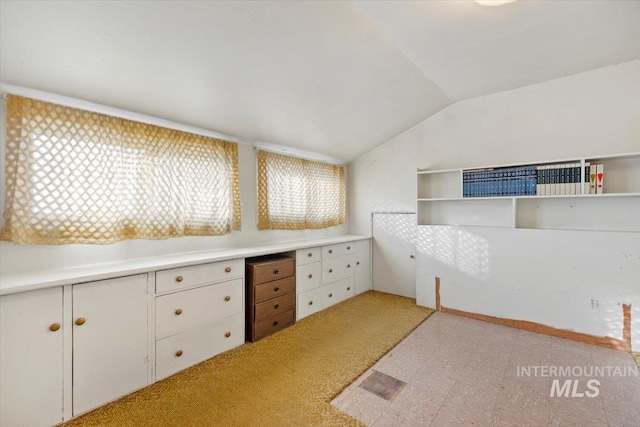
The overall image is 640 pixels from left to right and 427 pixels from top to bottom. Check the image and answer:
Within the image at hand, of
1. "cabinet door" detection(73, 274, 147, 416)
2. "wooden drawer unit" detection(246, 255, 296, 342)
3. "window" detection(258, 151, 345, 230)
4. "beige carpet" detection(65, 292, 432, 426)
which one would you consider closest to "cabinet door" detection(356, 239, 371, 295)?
"window" detection(258, 151, 345, 230)

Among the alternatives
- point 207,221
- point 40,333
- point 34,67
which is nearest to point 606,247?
point 207,221

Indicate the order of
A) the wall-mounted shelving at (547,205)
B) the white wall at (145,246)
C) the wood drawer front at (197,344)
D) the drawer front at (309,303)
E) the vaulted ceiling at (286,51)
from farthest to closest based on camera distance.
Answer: the drawer front at (309,303), the wall-mounted shelving at (547,205), the wood drawer front at (197,344), the white wall at (145,246), the vaulted ceiling at (286,51)

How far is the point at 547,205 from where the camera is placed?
290cm

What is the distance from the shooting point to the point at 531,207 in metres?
2.98

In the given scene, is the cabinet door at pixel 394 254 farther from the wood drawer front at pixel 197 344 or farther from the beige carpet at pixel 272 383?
the wood drawer front at pixel 197 344

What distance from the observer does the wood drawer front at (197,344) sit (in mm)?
1986

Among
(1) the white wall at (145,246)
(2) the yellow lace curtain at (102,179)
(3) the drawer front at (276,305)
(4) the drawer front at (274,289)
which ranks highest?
(2) the yellow lace curtain at (102,179)

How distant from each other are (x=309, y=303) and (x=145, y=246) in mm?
1687

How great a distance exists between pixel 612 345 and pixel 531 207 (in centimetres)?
133

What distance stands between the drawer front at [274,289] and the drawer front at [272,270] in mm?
42

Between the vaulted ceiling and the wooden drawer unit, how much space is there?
1.35 m

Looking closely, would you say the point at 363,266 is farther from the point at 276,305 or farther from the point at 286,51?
the point at 286,51

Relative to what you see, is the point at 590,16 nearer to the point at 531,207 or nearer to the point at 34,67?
the point at 531,207

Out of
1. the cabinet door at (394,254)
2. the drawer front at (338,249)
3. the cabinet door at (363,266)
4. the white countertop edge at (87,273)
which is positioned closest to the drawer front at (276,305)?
the white countertop edge at (87,273)
